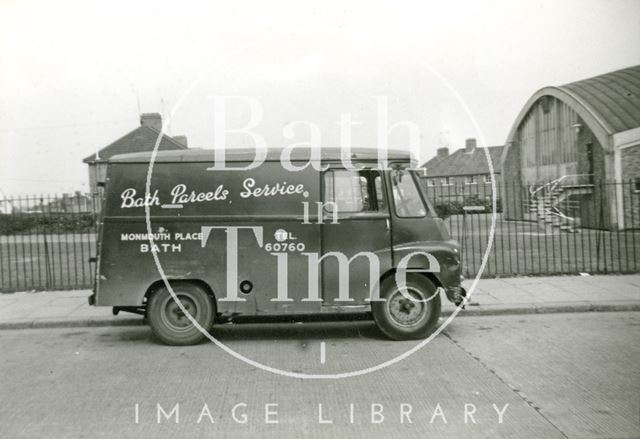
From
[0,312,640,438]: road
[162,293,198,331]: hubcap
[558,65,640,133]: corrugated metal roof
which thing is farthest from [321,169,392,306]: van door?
A: [558,65,640,133]: corrugated metal roof

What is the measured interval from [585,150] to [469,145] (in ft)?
144

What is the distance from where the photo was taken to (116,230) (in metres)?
8.04

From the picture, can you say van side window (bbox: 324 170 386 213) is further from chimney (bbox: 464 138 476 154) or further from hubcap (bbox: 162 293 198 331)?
chimney (bbox: 464 138 476 154)

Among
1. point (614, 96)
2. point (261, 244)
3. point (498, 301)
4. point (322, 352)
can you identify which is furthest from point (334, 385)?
point (614, 96)

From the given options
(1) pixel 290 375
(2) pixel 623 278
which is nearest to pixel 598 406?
(1) pixel 290 375

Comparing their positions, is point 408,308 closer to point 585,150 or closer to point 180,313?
Result: point 180,313

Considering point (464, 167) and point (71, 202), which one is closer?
point (71, 202)

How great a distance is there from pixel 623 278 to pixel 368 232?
21.9 feet

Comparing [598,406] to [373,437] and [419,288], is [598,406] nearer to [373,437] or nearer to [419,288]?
[373,437]

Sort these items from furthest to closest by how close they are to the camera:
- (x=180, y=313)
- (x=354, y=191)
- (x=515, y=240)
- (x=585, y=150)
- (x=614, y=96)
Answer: (x=614, y=96)
(x=585, y=150)
(x=515, y=240)
(x=354, y=191)
(x=180, y=313)

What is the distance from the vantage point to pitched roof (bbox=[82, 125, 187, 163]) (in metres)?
41.2

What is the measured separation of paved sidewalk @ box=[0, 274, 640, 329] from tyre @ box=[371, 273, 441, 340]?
5.76 ft

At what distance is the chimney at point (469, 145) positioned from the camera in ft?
228

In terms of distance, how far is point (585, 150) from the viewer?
2692 cm
